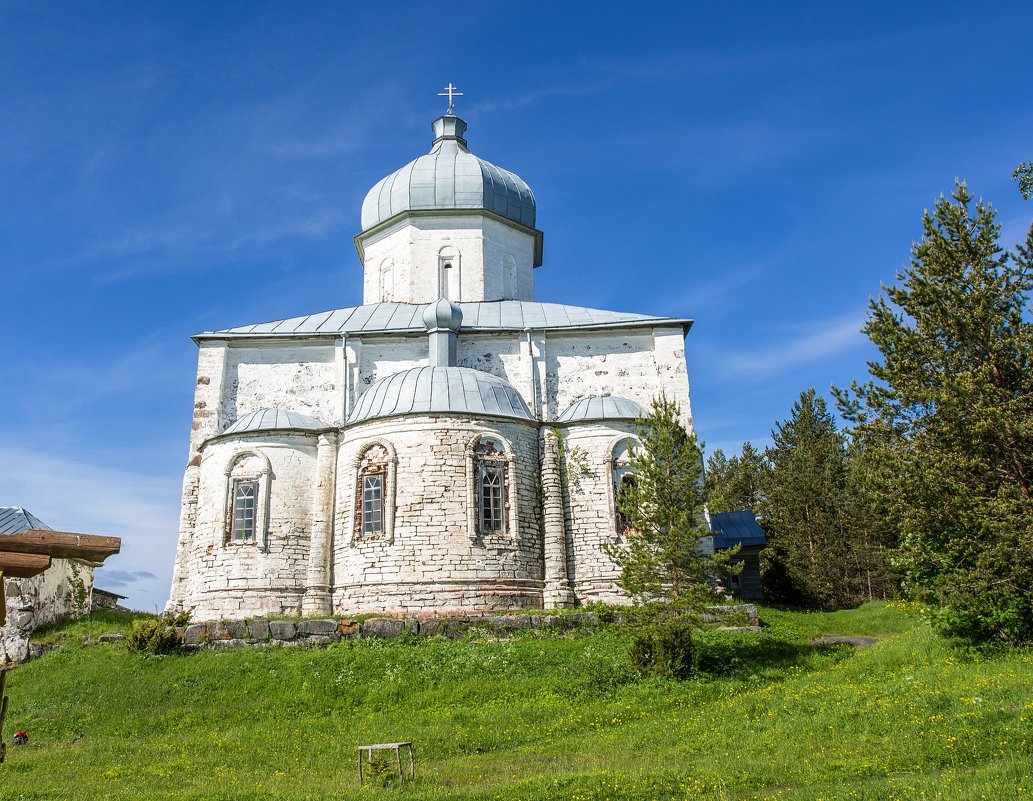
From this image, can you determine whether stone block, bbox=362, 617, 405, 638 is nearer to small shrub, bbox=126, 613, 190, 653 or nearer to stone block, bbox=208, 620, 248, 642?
stone block, bbox=208, 620, 248, 642

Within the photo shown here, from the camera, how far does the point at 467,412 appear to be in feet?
67.7

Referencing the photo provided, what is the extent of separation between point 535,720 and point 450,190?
62.5 feet

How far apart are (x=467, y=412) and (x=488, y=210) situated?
9756 millimetres

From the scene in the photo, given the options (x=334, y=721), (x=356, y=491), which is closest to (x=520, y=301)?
(x=356, y=491)

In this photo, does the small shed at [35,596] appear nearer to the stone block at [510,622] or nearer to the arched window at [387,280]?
the stone block at [510,622]

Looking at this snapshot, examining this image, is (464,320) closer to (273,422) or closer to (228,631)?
(273,422)

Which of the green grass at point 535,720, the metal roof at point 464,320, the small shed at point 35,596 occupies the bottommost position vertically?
the green grass at point 535,720

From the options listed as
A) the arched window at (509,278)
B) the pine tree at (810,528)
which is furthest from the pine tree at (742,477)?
the arched window at (509,278)

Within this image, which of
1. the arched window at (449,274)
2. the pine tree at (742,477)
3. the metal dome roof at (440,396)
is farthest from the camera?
the pine tree at (742,477)

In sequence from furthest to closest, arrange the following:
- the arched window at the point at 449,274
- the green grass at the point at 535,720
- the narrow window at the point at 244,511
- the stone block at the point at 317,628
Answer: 1. the arched window at the point at 449,274
2. the narrow window at the point at 244,511
3. the stone block at the point at 317,628
4. the green grass at the point at 535,720

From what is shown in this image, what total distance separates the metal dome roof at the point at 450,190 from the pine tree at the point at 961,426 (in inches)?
616

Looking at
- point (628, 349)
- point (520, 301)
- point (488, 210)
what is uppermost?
point (488, 210)

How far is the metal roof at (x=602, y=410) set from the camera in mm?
21531

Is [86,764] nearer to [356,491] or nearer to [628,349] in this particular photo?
[356,491]
